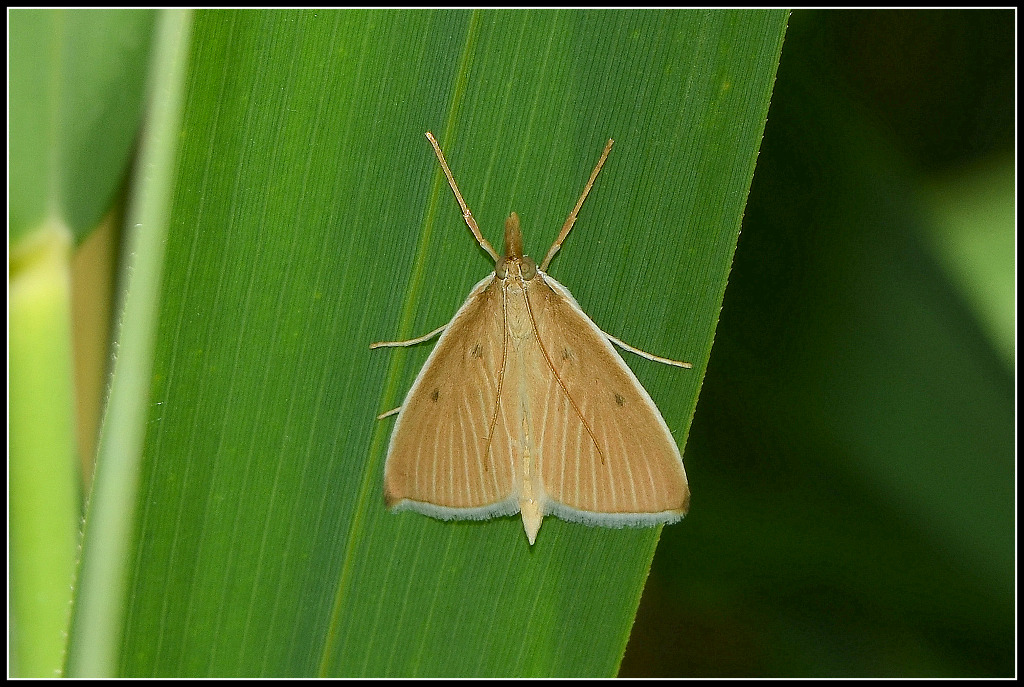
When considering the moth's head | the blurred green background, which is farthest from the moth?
the blurred green background

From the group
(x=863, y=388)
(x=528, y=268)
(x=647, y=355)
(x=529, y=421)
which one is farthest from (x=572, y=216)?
(x=863, y=388)

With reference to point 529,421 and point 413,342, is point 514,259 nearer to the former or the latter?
point 413,342

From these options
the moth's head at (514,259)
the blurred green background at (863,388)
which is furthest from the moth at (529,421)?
the blurred green background at (863,388)

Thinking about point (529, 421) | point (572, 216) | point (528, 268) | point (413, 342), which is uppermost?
point (572, 216)

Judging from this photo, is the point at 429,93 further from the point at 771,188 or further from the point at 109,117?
the point at 771,188

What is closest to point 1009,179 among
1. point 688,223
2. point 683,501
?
point 688,223

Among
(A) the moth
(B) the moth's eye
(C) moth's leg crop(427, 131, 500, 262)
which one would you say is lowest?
(A) the moth

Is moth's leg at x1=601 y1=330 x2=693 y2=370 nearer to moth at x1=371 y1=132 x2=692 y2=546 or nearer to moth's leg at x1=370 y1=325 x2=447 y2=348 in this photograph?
moth at x1=371 y1=132 x2=692 y2=546

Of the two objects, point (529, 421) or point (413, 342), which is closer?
point (413, 342)
